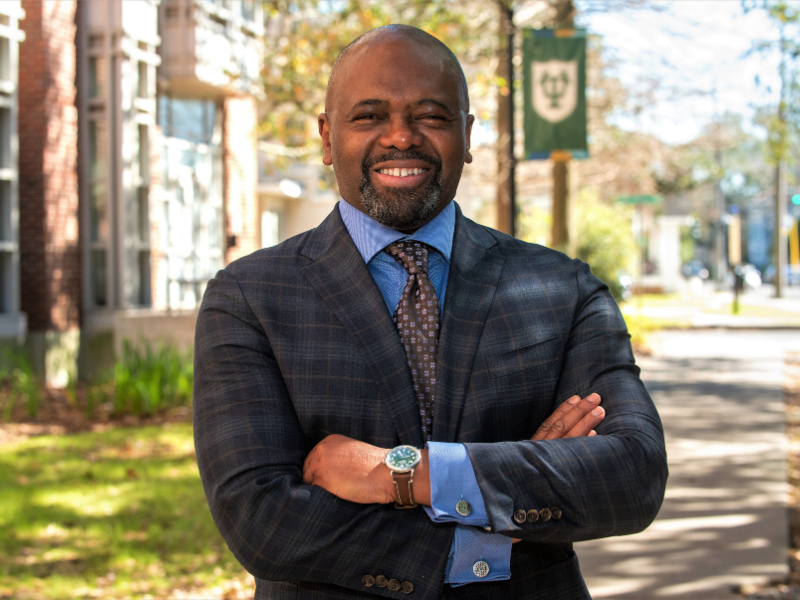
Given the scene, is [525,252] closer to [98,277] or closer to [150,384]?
[150,384]

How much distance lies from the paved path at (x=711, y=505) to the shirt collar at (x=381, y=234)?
3343 millimetres

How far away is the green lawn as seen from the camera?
5.00 m

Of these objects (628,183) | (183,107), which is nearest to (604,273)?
(628,183)

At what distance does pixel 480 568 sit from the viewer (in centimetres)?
193

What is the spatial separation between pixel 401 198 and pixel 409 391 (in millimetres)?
488

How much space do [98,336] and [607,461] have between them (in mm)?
12186

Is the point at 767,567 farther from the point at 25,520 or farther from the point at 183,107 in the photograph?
the point at 183,107

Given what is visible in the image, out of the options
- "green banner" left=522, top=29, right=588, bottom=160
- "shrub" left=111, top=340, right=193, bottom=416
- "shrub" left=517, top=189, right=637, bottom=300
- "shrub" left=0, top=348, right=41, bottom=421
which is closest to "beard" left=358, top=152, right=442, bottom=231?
"green banner" left=522, top=29, right=588, bottom=160

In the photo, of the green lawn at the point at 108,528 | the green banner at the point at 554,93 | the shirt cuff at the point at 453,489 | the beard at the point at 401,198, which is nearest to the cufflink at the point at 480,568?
the shirt cuff at the point at 453,489

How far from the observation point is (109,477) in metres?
7.13

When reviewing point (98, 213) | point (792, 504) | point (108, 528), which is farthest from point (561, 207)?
point (108, 528)

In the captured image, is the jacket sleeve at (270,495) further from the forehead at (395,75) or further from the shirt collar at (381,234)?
the forehead at (395,75)

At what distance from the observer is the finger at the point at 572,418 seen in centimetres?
207

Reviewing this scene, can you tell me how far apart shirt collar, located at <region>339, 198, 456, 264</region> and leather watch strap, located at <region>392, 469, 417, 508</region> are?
59cm
